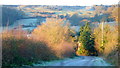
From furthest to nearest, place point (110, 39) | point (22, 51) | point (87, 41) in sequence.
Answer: point (87, 41) < point (110, 39) < point (22, 51)

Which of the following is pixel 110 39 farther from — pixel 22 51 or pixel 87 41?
pixel 87 41

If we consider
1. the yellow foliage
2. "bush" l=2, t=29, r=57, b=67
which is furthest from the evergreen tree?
"bush" l=2, t=29, r=57, b=67

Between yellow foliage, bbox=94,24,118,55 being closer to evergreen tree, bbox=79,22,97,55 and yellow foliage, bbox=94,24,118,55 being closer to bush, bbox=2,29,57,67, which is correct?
evergreen tree, bbox=79,22,97,55

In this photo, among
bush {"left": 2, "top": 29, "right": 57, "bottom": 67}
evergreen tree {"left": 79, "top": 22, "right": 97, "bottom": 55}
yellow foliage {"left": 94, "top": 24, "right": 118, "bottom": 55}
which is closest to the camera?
bush {"left": 2, "top": 29, "right": 57, "bottom": 67}

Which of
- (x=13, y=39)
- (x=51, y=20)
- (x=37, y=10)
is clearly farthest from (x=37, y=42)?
(x=37, y=10)

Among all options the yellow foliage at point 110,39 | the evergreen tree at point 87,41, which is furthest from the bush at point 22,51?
the evergreen tree at point 87,41

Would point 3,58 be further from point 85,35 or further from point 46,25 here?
point 85,35

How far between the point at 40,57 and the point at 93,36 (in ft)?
71.5

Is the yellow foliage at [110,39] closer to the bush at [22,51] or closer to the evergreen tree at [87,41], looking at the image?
the evergreen tree at [87,41]

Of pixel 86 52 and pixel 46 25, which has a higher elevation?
pixel 46 25

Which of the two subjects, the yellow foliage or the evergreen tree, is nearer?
the yellow foliage

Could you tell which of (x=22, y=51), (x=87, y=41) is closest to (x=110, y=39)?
(x=22, y=51)

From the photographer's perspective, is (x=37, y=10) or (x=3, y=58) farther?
(x=37, y=10)

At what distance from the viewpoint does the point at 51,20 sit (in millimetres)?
21859
